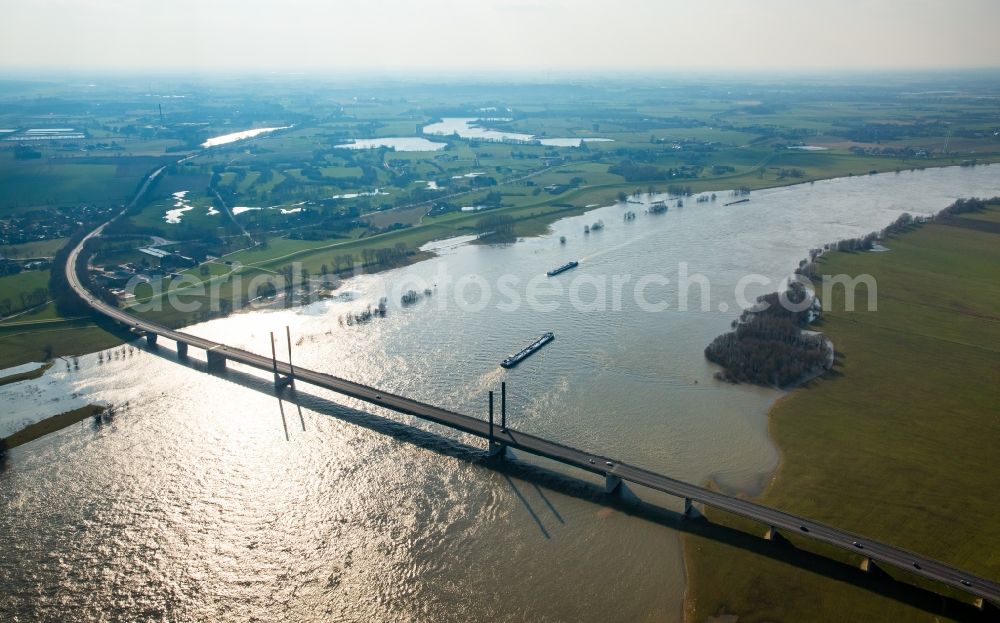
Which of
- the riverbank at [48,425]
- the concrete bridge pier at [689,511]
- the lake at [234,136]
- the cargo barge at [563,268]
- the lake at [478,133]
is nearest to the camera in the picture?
the concrete bridge pier at [689,511]

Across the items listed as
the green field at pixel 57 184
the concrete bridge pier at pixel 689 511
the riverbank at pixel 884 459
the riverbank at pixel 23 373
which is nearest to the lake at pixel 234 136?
the green field at pixel 57 184

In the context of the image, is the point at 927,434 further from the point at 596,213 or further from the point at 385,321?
the point at 596,213

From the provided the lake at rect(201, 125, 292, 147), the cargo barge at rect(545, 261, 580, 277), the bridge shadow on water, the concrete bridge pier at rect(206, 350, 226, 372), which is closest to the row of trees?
the bridge shadow on water

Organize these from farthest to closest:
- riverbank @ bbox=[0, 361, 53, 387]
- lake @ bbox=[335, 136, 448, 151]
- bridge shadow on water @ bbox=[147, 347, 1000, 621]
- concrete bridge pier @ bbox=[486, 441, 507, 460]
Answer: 1. lake @ bbox=[335, 136, 448, 151]
2. riverbank @ bbox=[0, 361, 53, 387]
3. concrete bridge pier @ bbox=[486, 441, 507, 460]
4. bridge shadow on water @ bbox=[147, 347, 1000, 621]

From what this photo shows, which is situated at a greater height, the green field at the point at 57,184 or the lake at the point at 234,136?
the lake at the point at 234,136

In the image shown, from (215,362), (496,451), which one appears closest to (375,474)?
(496,451)

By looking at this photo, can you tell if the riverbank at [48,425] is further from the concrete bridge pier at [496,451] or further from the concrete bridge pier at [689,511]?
the concrete bridge pier at [689,511]

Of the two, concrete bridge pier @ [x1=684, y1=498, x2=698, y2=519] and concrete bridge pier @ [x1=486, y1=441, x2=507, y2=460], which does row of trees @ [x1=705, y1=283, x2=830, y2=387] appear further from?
concrete bridge pier @ [x1=486, y1=441, x2=507, y2=460]
